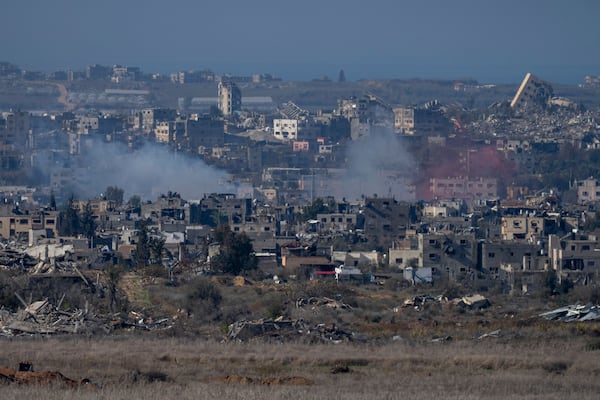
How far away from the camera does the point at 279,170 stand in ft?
250

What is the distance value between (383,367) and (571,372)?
1.92m

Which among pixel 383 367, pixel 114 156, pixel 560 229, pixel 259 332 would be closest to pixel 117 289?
pixel 259 332

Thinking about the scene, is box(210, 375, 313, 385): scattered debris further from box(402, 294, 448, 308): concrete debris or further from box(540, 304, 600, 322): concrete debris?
box(402, 294, 448, 308): concrete debris

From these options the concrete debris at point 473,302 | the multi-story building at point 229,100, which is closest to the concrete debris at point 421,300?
the concrete debris at point 473,302

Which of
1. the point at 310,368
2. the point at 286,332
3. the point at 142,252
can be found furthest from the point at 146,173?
the point at 310,368

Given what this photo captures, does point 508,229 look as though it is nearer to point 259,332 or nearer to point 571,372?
point 259,332

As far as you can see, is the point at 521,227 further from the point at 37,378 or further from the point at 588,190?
the point at 37,378

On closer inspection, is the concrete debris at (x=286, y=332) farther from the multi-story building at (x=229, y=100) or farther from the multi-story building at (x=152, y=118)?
A: the multi-story building at (x=229, y=100)

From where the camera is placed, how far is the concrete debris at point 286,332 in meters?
22.5

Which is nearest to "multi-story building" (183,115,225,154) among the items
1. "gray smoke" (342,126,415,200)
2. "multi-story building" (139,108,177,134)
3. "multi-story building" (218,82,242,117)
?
"multi-story building" (139,108,177,134)

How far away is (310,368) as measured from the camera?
1925 centimetres

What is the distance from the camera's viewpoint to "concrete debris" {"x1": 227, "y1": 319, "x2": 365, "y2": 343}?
22531 millimetres

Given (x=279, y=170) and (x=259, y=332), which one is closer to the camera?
(x=259, y=332)

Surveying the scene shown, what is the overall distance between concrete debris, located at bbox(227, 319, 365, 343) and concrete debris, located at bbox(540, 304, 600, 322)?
336cm
